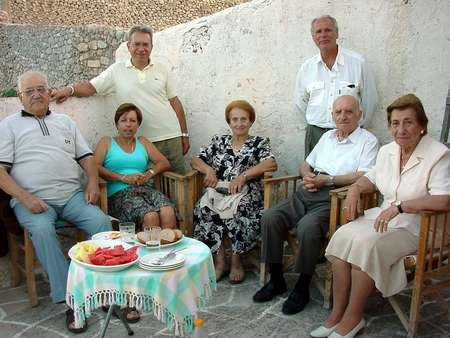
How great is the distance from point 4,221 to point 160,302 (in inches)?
61.4

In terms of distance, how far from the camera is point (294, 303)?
300cm

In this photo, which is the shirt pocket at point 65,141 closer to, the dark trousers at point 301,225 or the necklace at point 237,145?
the necklace at point 237,145

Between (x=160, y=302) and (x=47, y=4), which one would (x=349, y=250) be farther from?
(x=47, y=4)

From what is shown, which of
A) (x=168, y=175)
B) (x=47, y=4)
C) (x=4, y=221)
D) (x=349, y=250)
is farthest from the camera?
(x=47, y=4)

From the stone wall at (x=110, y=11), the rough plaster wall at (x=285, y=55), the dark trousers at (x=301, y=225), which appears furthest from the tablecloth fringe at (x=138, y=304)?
the stone wall at (x=110, y=11)

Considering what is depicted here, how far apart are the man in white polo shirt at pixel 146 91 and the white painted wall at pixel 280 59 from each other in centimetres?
14

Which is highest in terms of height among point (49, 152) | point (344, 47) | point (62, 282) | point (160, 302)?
point (344, 47)

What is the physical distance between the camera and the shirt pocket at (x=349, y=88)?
3.54 m

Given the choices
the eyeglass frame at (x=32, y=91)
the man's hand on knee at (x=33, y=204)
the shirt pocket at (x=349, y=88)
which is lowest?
the man's hand on knee at (x=33, y=204)

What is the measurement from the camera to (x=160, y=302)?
212 cm

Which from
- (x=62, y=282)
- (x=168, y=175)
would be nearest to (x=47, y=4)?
(x=168, y=175)


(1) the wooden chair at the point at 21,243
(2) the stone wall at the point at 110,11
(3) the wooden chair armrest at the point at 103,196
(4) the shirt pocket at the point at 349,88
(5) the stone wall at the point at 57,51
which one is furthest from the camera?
(2) the stone wall at the point at 110,11

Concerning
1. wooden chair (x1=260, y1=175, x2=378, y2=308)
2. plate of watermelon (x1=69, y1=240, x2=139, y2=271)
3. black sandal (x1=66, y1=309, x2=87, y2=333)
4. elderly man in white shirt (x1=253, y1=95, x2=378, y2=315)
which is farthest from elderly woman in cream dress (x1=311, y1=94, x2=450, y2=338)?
black sandal (x1=66, y1=309, x2=87, y2=333)

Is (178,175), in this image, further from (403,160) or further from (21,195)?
(403,160)
